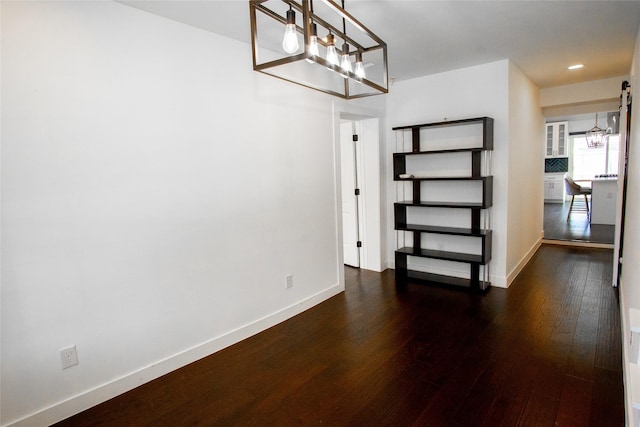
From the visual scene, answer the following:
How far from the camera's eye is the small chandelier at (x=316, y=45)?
1.67 meters

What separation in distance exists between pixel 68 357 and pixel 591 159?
12994mm

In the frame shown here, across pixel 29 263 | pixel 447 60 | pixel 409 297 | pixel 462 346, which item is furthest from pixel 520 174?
pixel 29 263

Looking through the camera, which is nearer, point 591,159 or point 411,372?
point 411,372

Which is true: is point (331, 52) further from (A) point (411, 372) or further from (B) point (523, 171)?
(B) point (523, 171)

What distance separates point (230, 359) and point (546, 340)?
2.45 metres

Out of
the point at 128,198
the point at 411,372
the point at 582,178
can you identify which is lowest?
the point at 411,372

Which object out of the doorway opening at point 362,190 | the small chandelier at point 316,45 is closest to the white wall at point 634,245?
the small chandelier at point 316,45

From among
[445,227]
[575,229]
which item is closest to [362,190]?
[445,227]

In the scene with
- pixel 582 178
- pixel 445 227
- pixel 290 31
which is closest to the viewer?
pixel 290 31

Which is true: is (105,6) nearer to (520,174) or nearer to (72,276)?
(72,276)

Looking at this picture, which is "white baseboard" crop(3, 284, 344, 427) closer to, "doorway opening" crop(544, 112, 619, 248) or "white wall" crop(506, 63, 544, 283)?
"white wall" crop(506, 63, 544, 283)

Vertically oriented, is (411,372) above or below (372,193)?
below

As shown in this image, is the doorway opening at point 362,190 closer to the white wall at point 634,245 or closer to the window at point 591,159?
the white wall at point 634,245

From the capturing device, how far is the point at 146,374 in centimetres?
237
